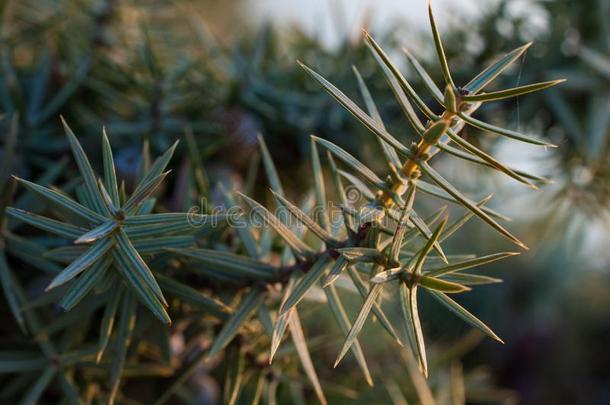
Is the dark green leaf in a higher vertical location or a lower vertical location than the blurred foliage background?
lower

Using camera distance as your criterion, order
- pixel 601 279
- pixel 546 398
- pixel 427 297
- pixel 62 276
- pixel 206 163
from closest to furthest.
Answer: pixel 62 276 < pixel 206 163 < pixel 427 297 < pixel 546 398 < pixel 601 279

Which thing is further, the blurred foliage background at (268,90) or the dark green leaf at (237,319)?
the blurred foliage background at (268,90)

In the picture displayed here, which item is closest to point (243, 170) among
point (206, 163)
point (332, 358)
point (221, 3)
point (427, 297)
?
point (206, 163)

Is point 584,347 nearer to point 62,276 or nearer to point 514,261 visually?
point 514,261

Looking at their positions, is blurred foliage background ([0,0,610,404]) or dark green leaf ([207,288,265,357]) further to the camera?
blurred foliage background ([0,0,610,404])

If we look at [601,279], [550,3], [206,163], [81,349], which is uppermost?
[601,279]

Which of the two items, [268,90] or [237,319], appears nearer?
[237,319]

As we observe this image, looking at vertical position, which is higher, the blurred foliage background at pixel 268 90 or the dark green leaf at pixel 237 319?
the blurred foliage background at pixel 268 90

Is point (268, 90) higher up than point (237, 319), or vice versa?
point (268, 90)
